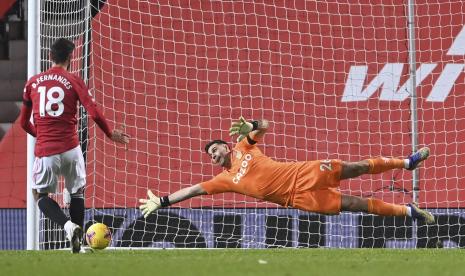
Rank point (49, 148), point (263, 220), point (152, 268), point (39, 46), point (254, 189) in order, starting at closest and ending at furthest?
1. point (152, 268)
2. point (49, 148)
3. point (254, 189)
4. point (39, 46)
5. point (263, 220)

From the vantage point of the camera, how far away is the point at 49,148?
8.31 metres

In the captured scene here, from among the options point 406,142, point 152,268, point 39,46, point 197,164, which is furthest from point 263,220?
point 152,268

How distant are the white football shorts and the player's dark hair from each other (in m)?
0.69

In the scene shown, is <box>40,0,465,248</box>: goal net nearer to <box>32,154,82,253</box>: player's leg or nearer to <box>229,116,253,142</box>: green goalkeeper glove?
<box>229,116,253,142</box>: green goalkeeper glove

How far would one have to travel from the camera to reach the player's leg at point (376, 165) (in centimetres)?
902

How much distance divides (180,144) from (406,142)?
93.1 inches

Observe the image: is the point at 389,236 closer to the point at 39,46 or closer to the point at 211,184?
the point at 211,184

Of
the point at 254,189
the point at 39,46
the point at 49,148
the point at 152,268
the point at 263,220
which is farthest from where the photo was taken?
the point at 263,220

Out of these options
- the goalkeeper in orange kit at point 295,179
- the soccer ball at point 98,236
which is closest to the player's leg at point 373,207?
the goalkeeper in orange kit at point 295,179

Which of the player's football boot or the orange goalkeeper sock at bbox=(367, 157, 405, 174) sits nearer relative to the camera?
the player's football boot

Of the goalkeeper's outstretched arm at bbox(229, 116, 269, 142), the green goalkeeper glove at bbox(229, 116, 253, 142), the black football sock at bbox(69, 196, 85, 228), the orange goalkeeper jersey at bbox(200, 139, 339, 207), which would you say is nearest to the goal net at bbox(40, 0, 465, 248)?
the orange goalkeeper jersey at bbox(200, 139, 339, 207)

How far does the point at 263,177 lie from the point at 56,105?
6.13ft

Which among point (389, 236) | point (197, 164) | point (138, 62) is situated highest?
point (138, 62)

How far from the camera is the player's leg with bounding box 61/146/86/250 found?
8.36 m
